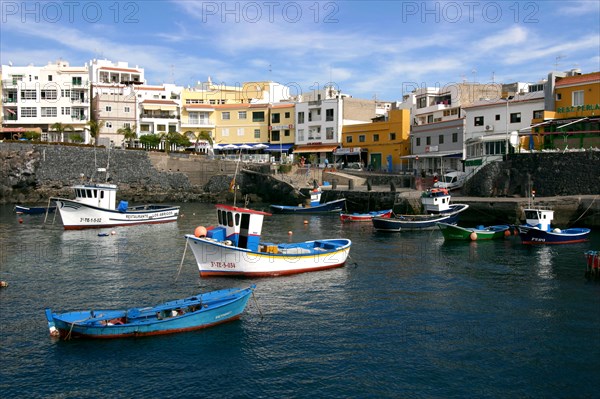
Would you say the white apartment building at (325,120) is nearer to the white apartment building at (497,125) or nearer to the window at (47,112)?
the white apartment building at (497,125)

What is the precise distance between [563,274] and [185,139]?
62.0m

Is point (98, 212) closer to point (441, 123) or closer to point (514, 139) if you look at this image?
point (514, 139)

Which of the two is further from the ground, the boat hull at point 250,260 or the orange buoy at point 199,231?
the orange buoy at point 199,231

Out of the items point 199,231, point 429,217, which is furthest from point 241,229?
point 429,217

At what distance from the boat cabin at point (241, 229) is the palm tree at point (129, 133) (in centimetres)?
5622

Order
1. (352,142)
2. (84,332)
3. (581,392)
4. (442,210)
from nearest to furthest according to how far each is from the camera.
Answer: (581,392), (84,332), (442,210), (352,142)

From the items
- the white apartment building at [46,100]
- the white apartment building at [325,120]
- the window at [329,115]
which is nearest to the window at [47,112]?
the white apartment building at [46,100]

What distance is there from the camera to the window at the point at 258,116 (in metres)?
85.6

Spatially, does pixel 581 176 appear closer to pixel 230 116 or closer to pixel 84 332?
pixel 84 332

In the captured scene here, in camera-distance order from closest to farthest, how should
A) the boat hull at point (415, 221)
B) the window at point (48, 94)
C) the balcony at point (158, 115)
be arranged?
the boat hull at point (415, 221) < the window at point (48, 94) < the balcony at point (158, 115)

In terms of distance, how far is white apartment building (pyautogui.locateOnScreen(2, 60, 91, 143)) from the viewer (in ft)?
269

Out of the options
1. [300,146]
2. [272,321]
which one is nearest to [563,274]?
[272,321]

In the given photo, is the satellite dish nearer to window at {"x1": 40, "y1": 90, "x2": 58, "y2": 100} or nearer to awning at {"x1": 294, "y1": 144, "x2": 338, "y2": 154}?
awning at {"x1": 294, "y1": 144, "x2": 338, "y2": 154}

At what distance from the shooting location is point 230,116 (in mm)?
86312
